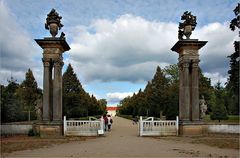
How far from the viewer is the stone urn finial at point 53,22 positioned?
21984 mm

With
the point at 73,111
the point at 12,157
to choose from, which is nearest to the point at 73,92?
the point at 73,111

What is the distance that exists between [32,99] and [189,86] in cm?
5594

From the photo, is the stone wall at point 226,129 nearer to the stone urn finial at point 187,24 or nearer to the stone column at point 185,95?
the stone column at point 185,95

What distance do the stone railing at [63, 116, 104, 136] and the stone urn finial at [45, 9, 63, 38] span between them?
19.0 ft

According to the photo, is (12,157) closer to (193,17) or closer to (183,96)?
(183,96)

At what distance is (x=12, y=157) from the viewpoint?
473 inches

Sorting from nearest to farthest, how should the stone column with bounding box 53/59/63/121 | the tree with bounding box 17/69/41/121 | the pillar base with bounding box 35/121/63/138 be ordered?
the pillar base with bounding box 35/121/63/138 → the stone column with bounding box 53/59/63/121 → the tree with bounding box 17/69/41/121

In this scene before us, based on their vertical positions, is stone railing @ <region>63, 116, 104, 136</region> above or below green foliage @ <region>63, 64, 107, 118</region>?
below

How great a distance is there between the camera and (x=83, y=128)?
2236cm

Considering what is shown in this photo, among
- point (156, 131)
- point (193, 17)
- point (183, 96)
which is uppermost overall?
point (193, 17)

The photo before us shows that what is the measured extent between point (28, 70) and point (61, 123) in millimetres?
58686

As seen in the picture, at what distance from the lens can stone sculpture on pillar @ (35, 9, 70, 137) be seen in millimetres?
21359

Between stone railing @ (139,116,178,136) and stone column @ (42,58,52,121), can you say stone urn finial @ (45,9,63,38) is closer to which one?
stone column @ (42,58,52,121)

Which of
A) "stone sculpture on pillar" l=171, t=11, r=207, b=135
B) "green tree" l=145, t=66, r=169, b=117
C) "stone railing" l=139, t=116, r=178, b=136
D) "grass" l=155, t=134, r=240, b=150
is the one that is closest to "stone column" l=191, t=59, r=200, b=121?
"stone sculpture on pillar" l=171, t=11, r=207, b=135
